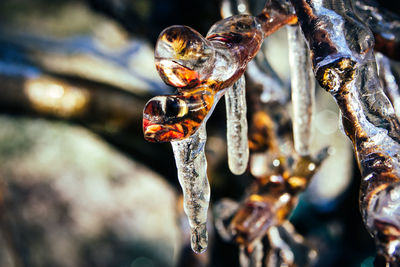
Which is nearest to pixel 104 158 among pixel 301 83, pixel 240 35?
pixel 301 83

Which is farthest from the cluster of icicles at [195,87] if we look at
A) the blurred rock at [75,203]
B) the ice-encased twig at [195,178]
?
the blurred rock at [75,203]

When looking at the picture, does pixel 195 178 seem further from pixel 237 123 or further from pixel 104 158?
pixel 104 158

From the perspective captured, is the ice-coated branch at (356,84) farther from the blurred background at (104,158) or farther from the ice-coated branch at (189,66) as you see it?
the blurred background at (104,158)

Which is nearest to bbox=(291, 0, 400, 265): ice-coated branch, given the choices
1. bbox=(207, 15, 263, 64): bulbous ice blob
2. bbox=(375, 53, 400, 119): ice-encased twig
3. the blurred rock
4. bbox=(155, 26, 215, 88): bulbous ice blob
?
bbox=(207, 15, 263, 64): bulbous ice blob

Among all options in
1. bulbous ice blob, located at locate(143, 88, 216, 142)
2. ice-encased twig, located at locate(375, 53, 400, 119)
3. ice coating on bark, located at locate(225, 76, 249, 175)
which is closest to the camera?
bulbous ice blob, located at locate(143, 88, 216, 142)

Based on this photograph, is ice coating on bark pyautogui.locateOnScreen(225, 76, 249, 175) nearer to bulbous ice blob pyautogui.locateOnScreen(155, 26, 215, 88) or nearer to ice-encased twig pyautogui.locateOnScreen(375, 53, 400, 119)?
bulbous ice blob pyautogui.locateOnScreen(155, 26, 215, 88)
